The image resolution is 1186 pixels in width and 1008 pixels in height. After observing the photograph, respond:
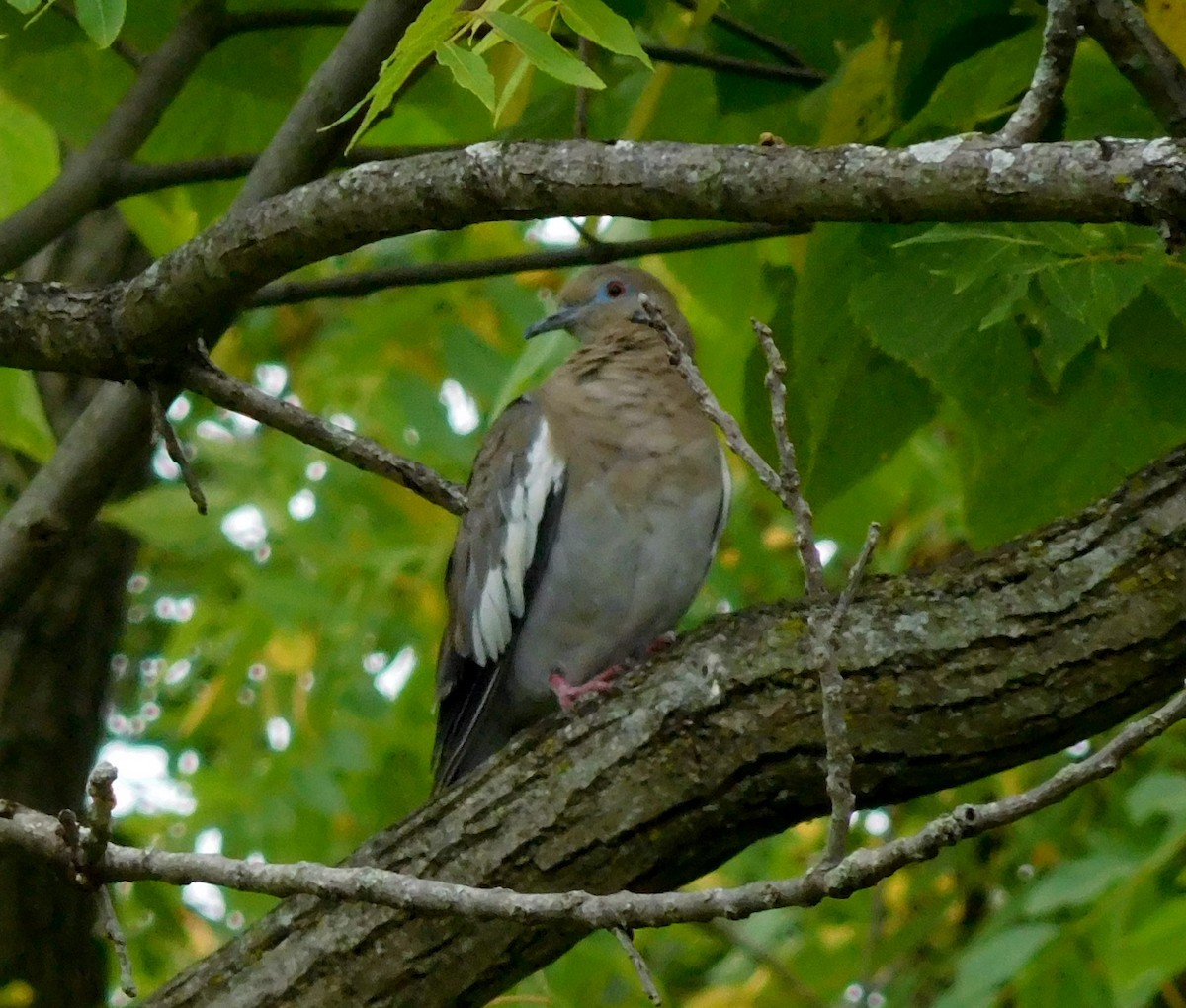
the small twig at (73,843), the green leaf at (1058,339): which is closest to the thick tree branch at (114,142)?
the small twig at (73,843)

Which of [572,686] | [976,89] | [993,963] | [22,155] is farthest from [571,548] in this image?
[976,89]

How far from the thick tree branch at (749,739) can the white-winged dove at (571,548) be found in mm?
939

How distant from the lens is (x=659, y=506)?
348 centimetres

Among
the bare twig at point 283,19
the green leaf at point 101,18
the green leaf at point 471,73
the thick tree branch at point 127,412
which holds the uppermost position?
the bare twig at point 283,19

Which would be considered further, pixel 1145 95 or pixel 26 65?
pixel 26 65

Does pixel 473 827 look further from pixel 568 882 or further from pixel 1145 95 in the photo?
pixel 1145 95

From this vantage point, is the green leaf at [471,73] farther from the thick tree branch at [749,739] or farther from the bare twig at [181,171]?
the bare twig at [181,171]

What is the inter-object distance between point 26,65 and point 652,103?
1.15 meters

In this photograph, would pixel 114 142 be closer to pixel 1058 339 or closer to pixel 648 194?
pixel 648 194

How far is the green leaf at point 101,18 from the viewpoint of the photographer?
198 centimetres

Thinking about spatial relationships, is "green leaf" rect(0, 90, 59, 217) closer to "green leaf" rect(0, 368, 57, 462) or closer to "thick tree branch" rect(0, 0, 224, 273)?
"thick tree branch" rect(0, 0, 224, 273)

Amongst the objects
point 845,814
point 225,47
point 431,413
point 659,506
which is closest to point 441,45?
point 845,814

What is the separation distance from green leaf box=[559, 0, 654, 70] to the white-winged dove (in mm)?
1622

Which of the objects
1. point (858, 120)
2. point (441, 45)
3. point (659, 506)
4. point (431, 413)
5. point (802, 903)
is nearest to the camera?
point (802, 903)
